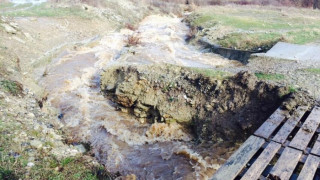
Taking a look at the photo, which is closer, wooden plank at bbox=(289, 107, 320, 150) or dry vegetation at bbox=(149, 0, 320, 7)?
wooden plank at bbox=(289, 107, 320, 150)

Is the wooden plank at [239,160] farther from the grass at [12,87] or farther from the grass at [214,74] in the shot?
the grass at [12,87]

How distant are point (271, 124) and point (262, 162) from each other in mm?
1379

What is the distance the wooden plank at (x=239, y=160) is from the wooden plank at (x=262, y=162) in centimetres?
13

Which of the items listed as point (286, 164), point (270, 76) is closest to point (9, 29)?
point (270, 76)

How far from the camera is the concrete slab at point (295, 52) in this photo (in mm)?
10573

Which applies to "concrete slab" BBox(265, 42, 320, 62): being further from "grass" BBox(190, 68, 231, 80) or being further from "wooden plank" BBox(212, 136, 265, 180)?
"wooden plank" BBox(212, 136, 265, 180)

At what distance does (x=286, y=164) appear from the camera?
429cm

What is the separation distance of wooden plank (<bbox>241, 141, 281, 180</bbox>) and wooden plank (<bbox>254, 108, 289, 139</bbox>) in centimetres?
33

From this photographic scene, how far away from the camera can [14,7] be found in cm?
2173

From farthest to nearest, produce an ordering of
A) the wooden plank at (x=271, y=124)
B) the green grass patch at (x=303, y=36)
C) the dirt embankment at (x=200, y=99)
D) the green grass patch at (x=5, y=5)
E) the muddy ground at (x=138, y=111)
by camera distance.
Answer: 1. the green grass patch at (x=5, y=5)
2. the green grass patch at (x=303, y=36)
3. the dirt embankment at (x=200, y=99)
4. the muddy ground at (x=138, y=111)
5. the wooden plank at (x=271, y=124)

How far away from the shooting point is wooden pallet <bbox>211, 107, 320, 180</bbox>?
414 cm

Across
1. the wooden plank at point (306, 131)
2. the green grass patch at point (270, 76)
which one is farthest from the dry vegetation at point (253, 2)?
the wooden plank at point (306, 131)

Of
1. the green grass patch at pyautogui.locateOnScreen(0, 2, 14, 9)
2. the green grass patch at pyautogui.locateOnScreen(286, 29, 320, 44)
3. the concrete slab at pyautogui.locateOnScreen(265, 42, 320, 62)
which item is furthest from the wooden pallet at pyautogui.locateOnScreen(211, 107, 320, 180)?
the green grass patch at pyautogui.locateOnScreen(0, 2, 14, 9)

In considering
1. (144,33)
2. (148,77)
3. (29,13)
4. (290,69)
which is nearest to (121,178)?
(148,77)
